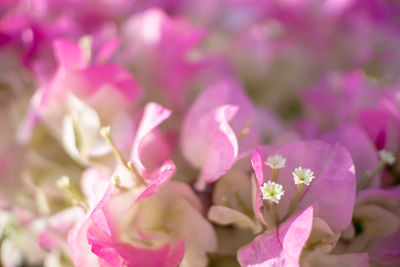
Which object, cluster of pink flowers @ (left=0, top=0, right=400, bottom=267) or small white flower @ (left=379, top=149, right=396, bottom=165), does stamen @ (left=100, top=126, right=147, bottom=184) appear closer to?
cluster of pink flowers @ (left=0, top=0, right=400, bottom=267)

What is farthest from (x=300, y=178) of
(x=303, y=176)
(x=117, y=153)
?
(x=117, y=153)

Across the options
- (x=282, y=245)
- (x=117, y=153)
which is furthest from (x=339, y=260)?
(x=117, y=153)

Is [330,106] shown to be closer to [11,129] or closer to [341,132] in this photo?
[341,132]

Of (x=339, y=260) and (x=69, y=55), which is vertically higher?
(x=69, y=55)

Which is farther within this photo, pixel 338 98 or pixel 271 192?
pixel 338 98

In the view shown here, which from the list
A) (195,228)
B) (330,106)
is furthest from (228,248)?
(330,106)

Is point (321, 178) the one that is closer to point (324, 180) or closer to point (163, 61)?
point (324, 180)

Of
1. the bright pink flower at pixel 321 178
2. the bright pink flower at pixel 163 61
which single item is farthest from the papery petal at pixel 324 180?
the bright pink flower at pixel 163 61
